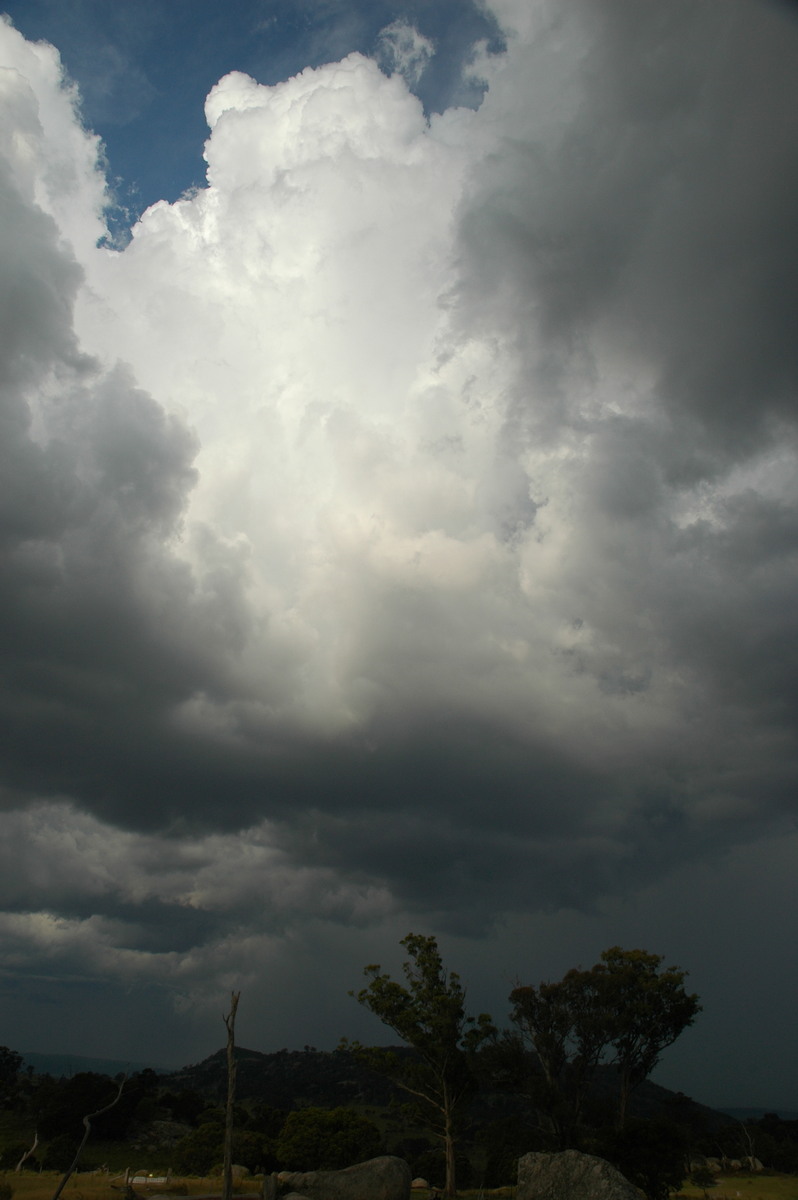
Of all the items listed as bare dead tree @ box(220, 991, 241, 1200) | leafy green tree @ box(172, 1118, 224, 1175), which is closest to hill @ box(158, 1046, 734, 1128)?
leafy green tree @ box(172, 1118, 224, 1175)

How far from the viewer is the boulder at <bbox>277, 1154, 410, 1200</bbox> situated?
4241 centimetres

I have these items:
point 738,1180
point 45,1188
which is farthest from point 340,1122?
point 738,1180

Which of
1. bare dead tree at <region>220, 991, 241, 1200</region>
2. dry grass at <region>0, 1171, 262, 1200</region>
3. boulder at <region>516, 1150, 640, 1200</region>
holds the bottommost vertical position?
dry grass at <region>0, 1171, 262, 1200</region>

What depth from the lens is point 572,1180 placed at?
3897 centimetres

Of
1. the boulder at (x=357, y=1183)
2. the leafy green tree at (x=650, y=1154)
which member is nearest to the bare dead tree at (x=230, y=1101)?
the boulder at (x=357, y=1183)

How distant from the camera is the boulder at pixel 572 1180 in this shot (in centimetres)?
3788

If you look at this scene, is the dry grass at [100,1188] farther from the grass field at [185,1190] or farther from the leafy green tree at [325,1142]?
the leafy green tree at [325,1142]

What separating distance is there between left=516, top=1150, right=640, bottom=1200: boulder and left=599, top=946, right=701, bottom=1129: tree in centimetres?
2499

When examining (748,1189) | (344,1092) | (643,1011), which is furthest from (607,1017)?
(344,1092)

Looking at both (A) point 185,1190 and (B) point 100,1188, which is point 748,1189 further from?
(B) point 100,1188

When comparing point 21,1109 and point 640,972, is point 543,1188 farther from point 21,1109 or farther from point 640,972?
point 21,1109

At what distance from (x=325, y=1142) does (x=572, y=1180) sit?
3173 cm

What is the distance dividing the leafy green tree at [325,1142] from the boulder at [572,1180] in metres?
26.7

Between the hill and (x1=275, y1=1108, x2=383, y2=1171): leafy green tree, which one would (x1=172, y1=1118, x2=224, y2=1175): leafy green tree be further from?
the hill
